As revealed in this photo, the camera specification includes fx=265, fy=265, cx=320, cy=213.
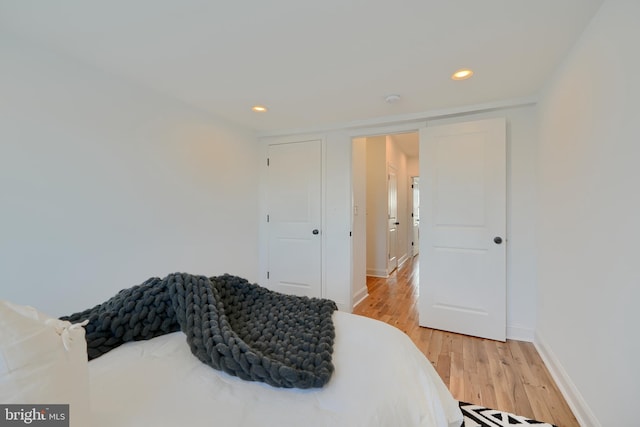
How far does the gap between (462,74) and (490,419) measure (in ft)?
7.17

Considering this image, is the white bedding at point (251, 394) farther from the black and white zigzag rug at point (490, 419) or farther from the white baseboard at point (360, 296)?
the white baseboard at point (360, 296)

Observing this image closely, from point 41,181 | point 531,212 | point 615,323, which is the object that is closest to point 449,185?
point 531,212

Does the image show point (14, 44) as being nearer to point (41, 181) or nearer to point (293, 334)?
point (41, 181)

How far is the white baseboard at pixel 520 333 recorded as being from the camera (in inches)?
92.5

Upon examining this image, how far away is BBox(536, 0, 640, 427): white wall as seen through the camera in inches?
42.9

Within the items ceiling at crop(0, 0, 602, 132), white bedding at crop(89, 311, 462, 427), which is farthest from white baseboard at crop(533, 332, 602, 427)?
ceiling at crop(0, 0, 602, 132)

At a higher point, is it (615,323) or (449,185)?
A: (449,185)

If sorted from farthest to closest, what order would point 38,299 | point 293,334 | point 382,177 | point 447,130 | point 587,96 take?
1. point 382,177
2. point 447,130
3. point 38,299
4. point 587,96
5. point 293,334

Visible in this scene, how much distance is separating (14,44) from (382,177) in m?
4.16

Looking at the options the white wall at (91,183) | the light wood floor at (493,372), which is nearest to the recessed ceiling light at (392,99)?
the white wall at (91,183)

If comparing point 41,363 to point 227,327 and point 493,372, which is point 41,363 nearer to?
point 227,327

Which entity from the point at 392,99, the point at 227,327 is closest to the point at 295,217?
the point at 392,99

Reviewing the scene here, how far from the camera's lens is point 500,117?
2.42m
